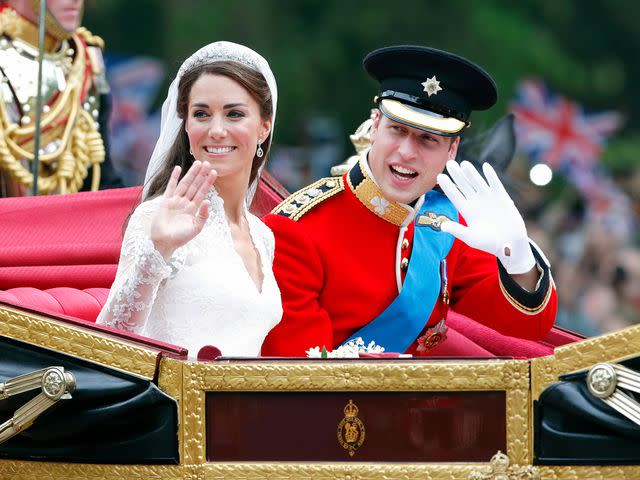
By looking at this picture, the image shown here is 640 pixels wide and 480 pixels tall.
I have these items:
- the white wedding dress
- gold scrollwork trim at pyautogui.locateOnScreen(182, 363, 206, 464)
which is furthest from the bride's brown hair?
gold scrollwork trim at pyautogui.locateOnScreen(182, 363, 206, 464)

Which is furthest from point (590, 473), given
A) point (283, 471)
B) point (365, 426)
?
point (283, 471)

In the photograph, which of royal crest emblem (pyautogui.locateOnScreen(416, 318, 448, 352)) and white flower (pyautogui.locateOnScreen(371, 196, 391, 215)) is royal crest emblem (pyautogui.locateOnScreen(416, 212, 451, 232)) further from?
royal crest emblem (pyautogui.locateOnScreen(416, 318, 448, 352))

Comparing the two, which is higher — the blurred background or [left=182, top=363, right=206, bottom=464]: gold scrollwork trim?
the blurred background

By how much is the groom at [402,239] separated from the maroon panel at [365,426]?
1.58 ft

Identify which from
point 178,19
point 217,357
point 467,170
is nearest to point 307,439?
point 217,357

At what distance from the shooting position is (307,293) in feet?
11.5

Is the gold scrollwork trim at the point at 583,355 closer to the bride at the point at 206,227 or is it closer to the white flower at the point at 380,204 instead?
the bride at the point at 206,227

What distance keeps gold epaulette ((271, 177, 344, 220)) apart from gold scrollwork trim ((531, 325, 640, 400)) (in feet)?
2.96

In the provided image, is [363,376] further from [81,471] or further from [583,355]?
[81,471]

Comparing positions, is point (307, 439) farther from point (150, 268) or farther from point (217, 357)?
point (150, 268)

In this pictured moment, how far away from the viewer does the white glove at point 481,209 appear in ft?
11.0

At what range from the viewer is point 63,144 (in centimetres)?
483

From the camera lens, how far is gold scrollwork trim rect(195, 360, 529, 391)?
2.89 meters

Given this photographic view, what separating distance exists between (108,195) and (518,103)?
5.56 meters
